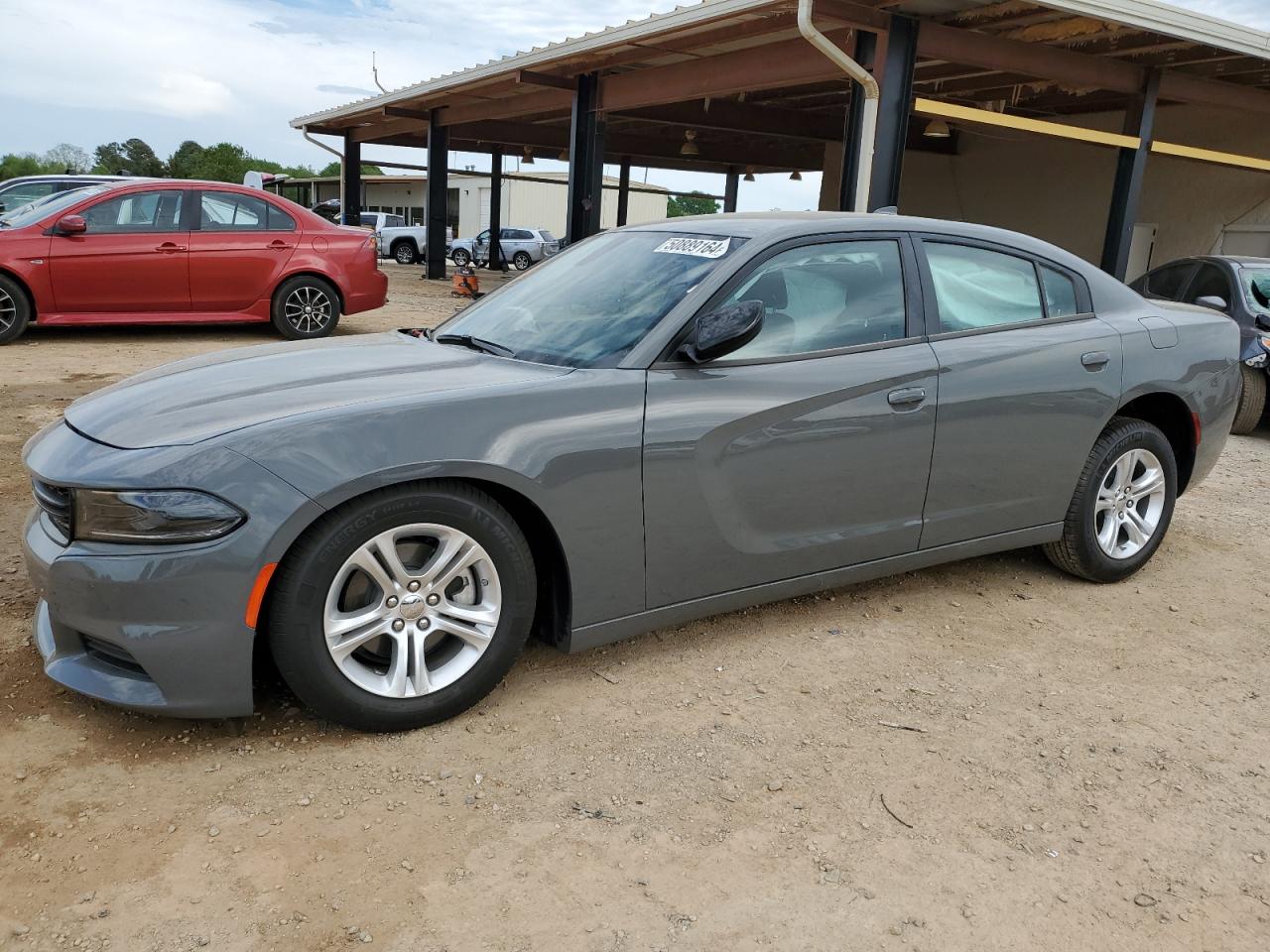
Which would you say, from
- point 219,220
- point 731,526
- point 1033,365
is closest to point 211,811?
point 731,526

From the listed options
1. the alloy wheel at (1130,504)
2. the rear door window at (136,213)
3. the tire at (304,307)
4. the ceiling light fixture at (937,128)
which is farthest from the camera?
the ceiling light fixture at (937,128)

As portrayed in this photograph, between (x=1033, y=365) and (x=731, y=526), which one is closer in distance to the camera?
(x=731, y=526)

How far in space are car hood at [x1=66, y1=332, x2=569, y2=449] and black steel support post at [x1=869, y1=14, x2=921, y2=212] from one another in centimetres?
728

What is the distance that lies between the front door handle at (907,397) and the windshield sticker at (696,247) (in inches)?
30.6

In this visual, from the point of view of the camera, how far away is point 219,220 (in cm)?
984

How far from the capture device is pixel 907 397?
3574 millimetres

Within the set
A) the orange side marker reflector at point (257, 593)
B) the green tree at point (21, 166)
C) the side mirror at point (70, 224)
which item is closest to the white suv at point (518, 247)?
the side mirror at point (70, 224)

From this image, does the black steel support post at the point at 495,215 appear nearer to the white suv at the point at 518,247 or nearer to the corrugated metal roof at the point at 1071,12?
the white suv at the point at 518,247

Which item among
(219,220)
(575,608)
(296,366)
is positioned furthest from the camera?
(219,220)

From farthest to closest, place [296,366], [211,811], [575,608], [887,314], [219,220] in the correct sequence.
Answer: [219,220]
[887,314]
[296,366]
[575,608]
[211,811]

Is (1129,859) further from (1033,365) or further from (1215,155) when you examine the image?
(1215,155)

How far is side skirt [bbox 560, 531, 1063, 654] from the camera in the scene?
314 cm

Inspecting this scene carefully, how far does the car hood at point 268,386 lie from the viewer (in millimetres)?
2775

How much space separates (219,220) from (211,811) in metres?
8.59
